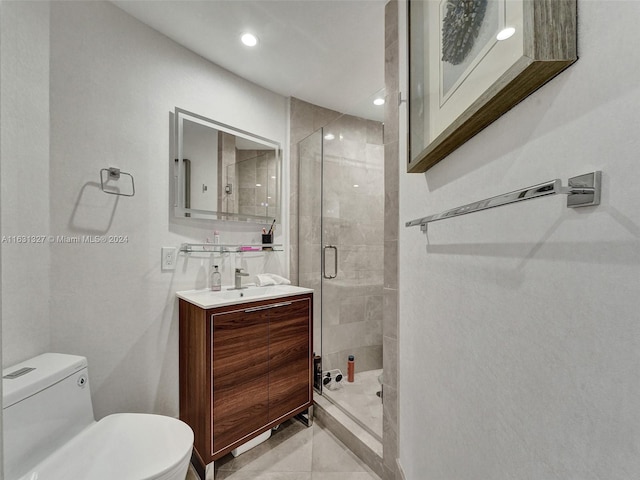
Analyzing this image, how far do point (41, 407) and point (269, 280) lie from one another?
4.03 ft

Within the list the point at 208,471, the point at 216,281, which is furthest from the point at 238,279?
the point at 208,471

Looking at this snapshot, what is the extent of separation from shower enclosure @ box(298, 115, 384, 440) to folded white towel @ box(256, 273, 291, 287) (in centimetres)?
24

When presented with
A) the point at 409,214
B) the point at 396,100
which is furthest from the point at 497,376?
the point at 396,100

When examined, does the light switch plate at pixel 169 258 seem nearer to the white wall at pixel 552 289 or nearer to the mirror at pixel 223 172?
the mirror at pixel 223 172

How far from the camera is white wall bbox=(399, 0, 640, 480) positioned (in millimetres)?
372

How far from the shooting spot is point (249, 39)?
1684mm

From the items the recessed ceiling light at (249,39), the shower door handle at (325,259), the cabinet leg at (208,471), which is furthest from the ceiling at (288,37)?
the cabinet leg at (208,471)

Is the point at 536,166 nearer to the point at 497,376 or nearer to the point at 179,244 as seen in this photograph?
the point at 497,376

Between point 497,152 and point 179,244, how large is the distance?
1.67 metres

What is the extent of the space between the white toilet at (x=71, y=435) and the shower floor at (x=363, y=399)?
3.30ft

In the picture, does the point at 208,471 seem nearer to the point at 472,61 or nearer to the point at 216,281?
the point at 216,281

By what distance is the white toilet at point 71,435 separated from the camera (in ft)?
3.12

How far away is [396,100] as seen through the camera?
1.36 metres

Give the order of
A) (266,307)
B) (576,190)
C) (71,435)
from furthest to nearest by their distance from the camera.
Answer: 1. (266,307)
2. (71,435)
3. (576,190)
